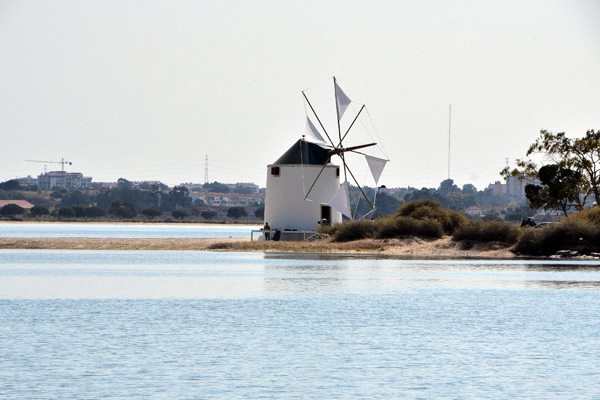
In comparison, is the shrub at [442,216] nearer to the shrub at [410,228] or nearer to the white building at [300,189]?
the shrub at [410,228]

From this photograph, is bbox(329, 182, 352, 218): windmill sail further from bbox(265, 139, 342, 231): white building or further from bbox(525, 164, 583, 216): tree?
bbox(525, 164, 583, 216): tree

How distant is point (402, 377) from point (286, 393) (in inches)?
98.5

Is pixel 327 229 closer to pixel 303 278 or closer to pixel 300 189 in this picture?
pixel 300 189

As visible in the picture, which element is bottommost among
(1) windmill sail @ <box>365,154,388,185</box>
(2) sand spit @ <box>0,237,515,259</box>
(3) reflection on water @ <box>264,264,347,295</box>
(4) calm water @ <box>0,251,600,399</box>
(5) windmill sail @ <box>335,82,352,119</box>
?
(4) calm water @ <box>0,251,600,399</box>

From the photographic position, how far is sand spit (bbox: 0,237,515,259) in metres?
63.4

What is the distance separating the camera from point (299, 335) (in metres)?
26.5

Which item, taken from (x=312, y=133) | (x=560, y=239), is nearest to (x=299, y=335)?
(x=560, y=239)

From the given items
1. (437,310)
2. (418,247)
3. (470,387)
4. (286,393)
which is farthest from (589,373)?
(418,247)

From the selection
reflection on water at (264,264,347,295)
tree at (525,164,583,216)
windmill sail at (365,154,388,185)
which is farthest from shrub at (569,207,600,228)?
windmill sail at (365,154,388,185)

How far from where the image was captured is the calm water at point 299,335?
19.6 metres

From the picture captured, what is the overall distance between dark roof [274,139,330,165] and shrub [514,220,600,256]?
17145mm

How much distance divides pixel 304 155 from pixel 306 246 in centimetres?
867

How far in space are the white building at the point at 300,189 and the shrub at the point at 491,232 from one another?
477 inches

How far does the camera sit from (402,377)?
20.5 meters
